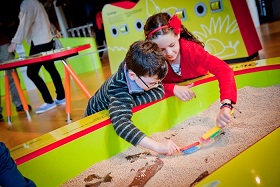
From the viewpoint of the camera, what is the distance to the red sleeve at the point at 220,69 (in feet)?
3.42

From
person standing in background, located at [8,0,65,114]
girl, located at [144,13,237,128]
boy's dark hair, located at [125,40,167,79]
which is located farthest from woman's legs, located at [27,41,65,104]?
boy's dark hair, located at [125,40,167,79]

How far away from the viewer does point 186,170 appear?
33.1 inches

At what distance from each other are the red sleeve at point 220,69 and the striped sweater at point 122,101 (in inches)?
8.2

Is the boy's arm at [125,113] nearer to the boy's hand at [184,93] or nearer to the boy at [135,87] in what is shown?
the boy at [135,87]

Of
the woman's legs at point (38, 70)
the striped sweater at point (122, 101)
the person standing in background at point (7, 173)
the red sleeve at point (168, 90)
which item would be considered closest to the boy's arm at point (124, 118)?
the striped sweater at point (122, 101)

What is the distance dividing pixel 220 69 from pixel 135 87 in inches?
13.8

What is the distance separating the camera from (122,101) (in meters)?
1.05

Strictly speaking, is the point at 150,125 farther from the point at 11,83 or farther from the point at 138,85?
the point at 11,83

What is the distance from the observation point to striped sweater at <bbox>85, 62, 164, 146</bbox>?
0.95 m

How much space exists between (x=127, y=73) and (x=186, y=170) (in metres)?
0.40

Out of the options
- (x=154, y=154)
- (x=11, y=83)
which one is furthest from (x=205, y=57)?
(x=11, y=83)

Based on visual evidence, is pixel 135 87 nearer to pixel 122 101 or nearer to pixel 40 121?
pixel 122 101

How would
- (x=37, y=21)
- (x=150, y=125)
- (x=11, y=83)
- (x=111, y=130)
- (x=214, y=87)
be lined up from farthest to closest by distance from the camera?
(x=11, y=83), (x=37, y=21), (x=214, y=87), (x=150, y=125), (x=111, y=130)

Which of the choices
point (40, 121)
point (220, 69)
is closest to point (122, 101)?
point (220, 69)
